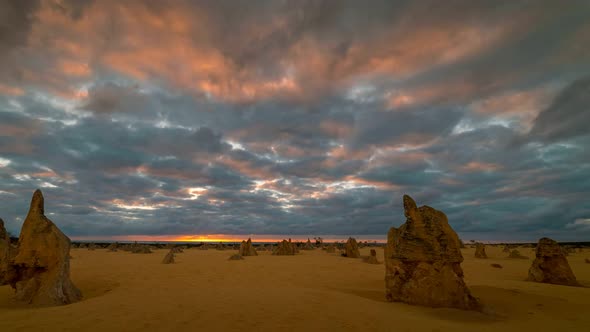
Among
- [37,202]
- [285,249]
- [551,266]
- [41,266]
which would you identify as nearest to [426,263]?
[551,266]

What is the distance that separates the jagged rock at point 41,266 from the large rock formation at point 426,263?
12016mm

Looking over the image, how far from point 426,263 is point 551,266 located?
12210 mm

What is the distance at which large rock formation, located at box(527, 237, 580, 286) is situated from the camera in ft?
54.3

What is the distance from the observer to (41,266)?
10.5m

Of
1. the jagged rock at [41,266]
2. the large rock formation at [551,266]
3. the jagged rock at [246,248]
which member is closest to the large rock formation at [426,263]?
the large rock formation at [551,266]

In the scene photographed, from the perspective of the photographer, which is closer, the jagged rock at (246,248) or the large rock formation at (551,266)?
the large rock formation at (551,266)

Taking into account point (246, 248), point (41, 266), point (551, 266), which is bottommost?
point (246, 248)

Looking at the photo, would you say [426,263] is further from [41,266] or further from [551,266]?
[41,266]

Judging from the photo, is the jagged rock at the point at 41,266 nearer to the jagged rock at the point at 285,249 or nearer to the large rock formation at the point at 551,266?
the large rock formation at the point at 551,266

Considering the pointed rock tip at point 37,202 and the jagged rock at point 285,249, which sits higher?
the pointed rock tip at point 37,202

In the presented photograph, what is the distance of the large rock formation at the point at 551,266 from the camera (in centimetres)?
1655

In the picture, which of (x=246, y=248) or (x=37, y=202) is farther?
(x=246, y=248)

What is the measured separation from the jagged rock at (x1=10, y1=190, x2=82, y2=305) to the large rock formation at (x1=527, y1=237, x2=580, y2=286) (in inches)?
927

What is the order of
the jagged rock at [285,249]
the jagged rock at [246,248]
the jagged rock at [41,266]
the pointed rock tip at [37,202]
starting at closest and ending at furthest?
the jagged rock at [41,266] → the pointed rock tip at [37,202] → the jagged rock at [246,248] → the jagged rock at [285,249]
